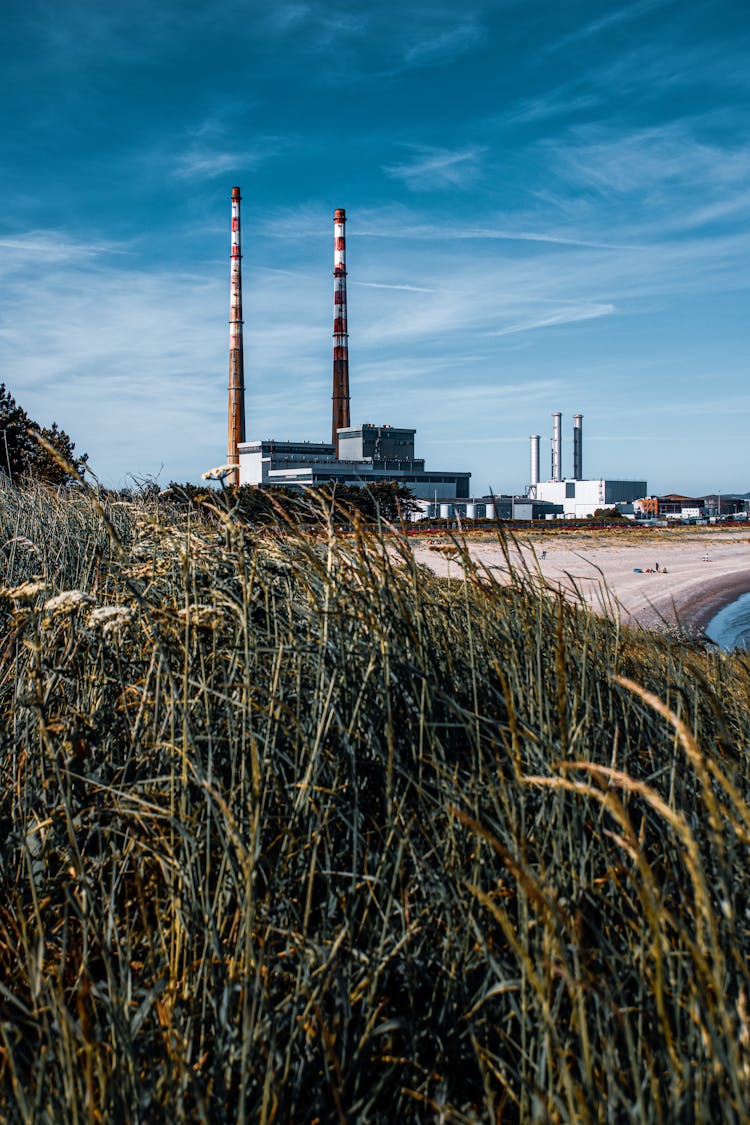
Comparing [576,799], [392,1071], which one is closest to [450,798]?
[576,799]

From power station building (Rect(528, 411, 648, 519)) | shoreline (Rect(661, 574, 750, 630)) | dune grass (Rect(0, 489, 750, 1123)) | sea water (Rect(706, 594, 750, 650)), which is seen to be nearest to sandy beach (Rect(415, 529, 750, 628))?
shoreline (Rect(661, 574, 750, 630))

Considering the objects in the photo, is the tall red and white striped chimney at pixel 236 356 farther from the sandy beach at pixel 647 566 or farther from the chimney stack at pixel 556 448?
the chimney stack at pixel 556 448

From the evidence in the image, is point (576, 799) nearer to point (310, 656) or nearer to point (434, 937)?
point (434, 937)

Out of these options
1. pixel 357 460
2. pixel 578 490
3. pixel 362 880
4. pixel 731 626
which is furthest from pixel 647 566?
pixel 578 490

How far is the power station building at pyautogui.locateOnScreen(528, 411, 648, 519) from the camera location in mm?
116438

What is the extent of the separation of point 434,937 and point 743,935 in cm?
64

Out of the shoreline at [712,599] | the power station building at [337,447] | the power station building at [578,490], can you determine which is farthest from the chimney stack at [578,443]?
the shoreline at [712,599]

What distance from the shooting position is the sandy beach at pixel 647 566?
23.0m

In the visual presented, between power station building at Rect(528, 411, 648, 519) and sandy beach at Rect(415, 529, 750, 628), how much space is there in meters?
46.3

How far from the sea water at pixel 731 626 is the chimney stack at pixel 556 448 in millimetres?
101964

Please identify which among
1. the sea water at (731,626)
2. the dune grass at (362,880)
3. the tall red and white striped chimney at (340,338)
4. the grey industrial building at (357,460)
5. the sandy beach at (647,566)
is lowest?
the sea water at (731,626)

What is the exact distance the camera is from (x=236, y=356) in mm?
79688

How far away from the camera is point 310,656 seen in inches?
95.6

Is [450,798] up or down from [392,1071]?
up
